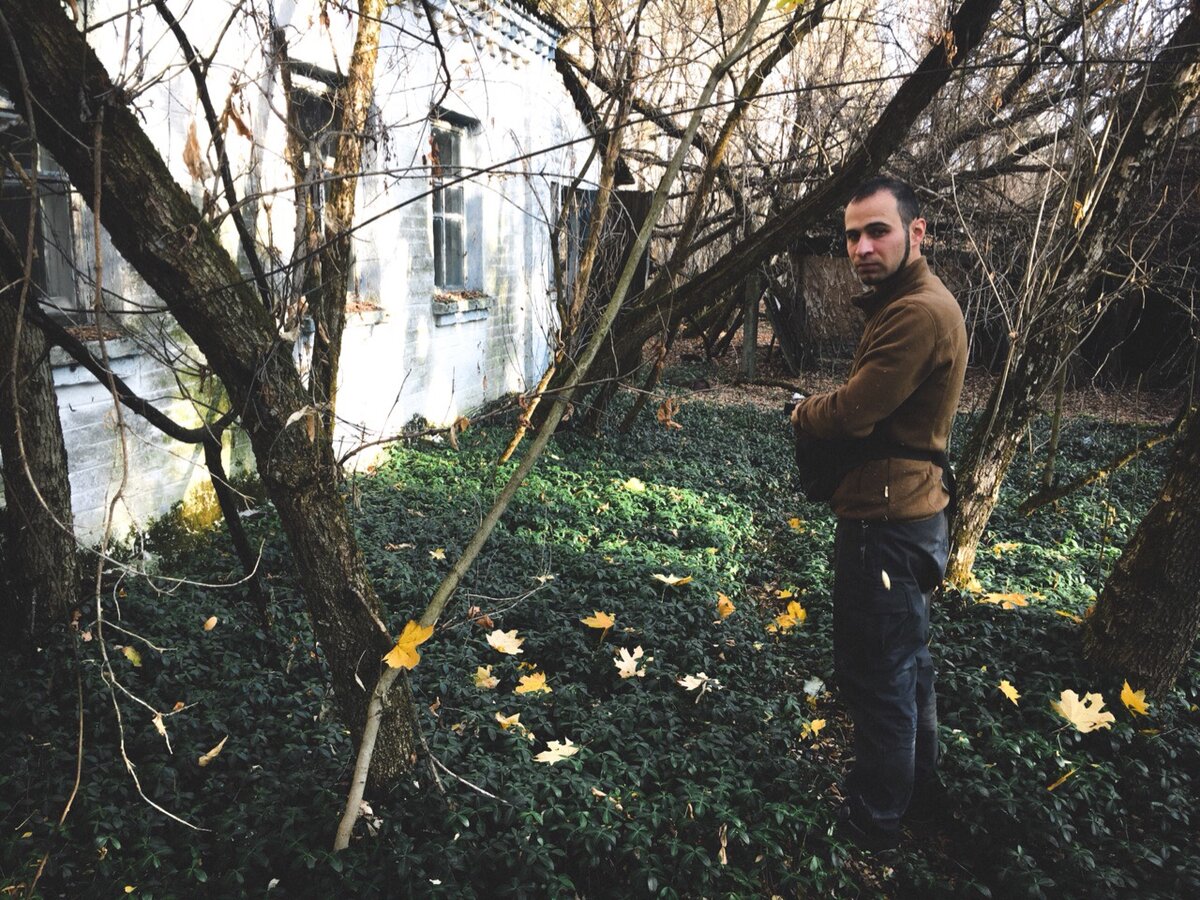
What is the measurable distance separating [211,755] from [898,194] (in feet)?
9.98

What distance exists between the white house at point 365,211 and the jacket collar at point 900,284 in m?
1.15

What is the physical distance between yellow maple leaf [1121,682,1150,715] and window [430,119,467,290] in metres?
7.16

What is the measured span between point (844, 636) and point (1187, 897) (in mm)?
1312

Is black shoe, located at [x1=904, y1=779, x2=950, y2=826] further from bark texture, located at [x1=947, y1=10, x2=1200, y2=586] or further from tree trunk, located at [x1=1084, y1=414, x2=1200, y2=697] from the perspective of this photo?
bark texture, located at [x1=947, y1=10, x2=1200, y2=586]

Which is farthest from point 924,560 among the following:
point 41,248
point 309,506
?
point 41,248

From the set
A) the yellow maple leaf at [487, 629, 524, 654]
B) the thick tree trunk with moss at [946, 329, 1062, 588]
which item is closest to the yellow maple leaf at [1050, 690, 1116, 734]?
the thick tree trunk with moss at [946, 329, 1062, 588]

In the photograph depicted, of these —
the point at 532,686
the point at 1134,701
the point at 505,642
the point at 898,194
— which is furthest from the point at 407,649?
the point at 1134,701

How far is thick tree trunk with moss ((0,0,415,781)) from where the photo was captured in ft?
5.95

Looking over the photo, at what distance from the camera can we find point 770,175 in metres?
10.4

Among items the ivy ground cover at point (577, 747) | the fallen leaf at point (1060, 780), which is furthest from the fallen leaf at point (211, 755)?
the fallen leaf at point (1060, 780)

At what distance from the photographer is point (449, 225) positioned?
373 inches

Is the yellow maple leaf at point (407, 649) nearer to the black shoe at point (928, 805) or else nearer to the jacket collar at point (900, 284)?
the jacket collar at point (900, 284)

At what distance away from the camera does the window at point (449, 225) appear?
9062mm

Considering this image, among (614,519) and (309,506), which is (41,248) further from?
(614,519)
